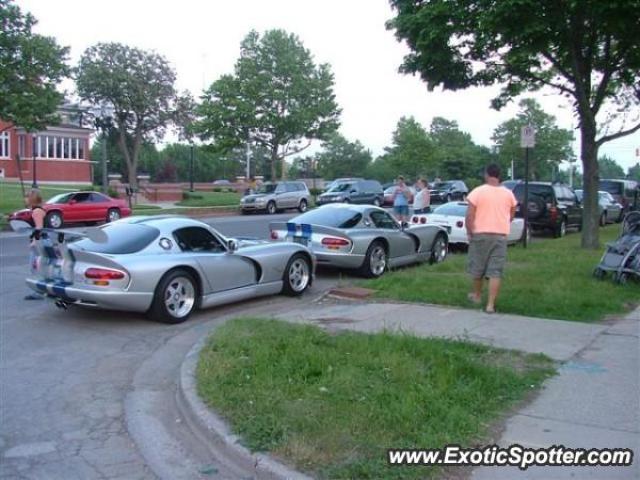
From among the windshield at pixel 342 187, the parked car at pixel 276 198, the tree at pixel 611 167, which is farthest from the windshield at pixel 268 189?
the tree at pixel 611 167

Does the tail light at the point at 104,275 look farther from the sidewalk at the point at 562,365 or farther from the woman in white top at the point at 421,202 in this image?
the woman in white top at the point at 421,202

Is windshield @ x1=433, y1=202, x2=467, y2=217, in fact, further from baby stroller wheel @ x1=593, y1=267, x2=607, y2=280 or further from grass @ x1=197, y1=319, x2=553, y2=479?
grass @ x1=197, y1=319, x2=553, y2=479

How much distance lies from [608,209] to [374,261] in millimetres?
18345

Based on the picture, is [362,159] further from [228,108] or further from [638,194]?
[638,194]

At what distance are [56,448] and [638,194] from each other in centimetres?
2651

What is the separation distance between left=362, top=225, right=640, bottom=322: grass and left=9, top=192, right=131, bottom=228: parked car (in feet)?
52.8

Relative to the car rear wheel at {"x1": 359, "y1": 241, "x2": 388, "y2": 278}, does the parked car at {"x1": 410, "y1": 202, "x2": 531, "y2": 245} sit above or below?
above

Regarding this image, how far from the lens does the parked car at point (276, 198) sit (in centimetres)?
3247

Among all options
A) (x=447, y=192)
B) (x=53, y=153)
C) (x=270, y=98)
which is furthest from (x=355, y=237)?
(x=53, y=153)

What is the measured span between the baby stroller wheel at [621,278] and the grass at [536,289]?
0.10 metres

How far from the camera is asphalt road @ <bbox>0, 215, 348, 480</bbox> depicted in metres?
4.25

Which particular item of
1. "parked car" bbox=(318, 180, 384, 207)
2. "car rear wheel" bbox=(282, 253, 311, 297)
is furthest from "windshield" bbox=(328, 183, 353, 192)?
"car rear wheel" bbox=(282, 253, 311, 297)

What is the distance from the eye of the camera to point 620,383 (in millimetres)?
5383

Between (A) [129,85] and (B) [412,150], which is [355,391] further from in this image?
(B) [412,150]
